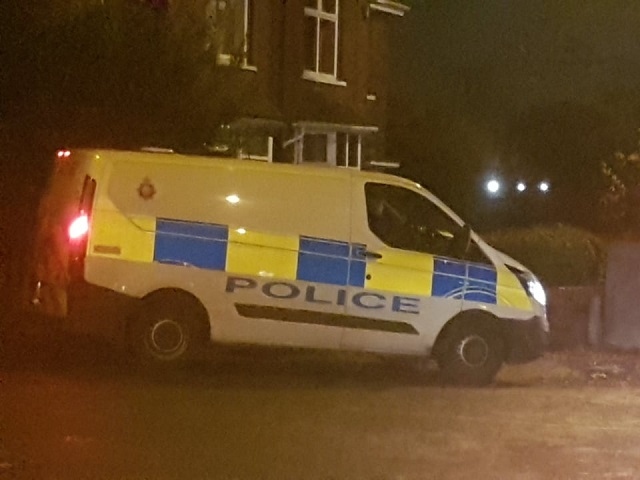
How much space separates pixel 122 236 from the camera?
386 inches

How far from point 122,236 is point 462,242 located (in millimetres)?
2880

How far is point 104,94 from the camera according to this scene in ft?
40.6

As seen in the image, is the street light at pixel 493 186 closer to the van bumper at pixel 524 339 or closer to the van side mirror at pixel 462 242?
the van bumper at pixel 524 339

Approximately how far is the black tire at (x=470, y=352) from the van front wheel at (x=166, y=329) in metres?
2.12

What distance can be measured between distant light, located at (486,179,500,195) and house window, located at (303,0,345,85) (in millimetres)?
12528

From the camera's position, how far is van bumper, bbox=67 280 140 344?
9.76 meters

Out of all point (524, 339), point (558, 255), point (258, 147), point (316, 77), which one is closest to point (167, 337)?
point (524, 339)

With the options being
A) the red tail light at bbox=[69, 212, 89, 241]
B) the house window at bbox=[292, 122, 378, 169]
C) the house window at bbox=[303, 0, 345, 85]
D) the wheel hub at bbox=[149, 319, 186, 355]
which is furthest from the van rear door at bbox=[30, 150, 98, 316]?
the house window at bbox=[303, 0, 345, 85]

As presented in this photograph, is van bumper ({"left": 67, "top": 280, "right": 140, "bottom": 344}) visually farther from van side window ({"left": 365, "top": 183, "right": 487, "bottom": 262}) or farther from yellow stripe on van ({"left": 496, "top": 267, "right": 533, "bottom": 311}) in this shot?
yellow stripe on van ({"left": 496, "top": 267, "right": 533, "bottom": 311})

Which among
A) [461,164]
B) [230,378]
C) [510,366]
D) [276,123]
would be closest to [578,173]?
[461,164]

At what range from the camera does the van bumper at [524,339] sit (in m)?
10.7

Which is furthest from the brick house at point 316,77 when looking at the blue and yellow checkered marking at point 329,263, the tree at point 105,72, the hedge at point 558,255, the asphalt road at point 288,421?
the asphalt road at point 288,421

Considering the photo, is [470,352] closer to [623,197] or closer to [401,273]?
[401,273]

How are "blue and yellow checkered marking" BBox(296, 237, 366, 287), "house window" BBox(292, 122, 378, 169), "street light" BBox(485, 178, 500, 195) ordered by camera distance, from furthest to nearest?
"street light" BBox(485, 178, 500, 195), "house window" BBox(292, 122, 378, 169), "blue and yellow checkered marking" BBox(296, 237, 366, 287)
